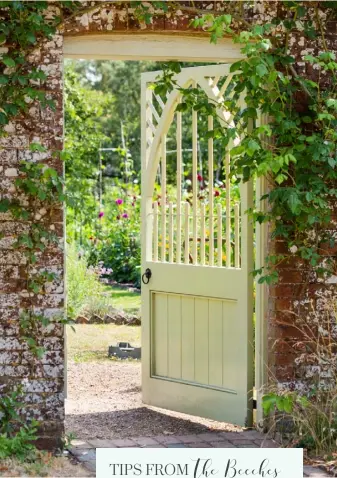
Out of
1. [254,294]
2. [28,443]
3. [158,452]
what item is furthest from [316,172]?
[28,443]

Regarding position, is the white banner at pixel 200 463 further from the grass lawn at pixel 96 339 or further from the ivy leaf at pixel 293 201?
the grass lawn at pixel 96 339

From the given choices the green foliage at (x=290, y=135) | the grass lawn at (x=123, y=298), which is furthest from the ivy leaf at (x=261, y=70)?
the grass lawn at (x=123, y=298)

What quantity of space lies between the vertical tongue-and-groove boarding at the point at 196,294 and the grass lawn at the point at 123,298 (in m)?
3.71

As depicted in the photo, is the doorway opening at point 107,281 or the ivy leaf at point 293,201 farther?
the doorway opening at point 107,281

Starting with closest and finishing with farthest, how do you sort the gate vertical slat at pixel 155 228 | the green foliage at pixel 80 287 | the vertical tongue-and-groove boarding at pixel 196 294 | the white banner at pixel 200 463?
the white banner at pixel 200 463 < the vertical tongue-and-groove boarding at pixel 196 294 < the gate vertical slat at pixel 155 228 < the green foliage at pixel 80 287

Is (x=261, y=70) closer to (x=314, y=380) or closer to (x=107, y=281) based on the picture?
(x=314, y=380)

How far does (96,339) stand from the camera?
9.49 metres

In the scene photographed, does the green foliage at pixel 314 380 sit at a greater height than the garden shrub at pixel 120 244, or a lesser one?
lesser

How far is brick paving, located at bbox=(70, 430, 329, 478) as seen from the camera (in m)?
5.48

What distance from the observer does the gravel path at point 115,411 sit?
6.09 meters

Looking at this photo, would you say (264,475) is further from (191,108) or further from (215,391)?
(191,108)

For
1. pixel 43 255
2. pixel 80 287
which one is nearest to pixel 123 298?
pixel 80 287

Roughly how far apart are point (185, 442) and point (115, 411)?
3.86 feet

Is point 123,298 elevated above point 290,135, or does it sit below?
below
